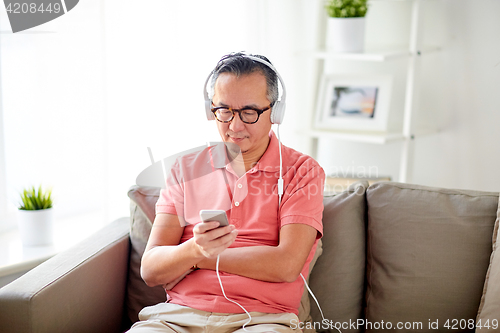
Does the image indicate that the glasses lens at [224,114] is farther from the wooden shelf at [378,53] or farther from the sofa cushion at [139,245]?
the wooden shelf at [378,53]

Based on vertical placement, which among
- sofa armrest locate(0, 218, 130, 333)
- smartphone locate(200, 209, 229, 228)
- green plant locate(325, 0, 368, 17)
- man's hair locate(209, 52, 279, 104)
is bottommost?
sofa armrest locate(0, 218, 130, 333)

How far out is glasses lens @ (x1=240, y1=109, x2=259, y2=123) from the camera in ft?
4.58

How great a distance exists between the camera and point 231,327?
131 cm

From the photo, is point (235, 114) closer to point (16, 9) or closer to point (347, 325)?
point (347, 325)

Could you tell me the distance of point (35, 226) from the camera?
1864 millimetres

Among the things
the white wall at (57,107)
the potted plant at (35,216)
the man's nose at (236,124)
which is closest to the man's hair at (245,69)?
the man's nose at (236,124)

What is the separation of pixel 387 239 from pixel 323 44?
1188 millimetres

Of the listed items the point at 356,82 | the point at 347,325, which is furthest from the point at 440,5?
the point at 347,325

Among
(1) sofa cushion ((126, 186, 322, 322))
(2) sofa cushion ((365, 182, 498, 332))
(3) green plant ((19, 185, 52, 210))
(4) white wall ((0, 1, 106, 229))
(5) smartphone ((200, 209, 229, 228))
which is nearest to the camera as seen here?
(5) smartphone ((200, 209, 229, 228))

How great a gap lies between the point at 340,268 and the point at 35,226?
3.78 ft

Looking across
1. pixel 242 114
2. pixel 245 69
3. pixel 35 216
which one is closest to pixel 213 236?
pixel 242 114

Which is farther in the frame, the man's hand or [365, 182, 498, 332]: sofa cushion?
[365, 182, 498, 332]: sofa cushion

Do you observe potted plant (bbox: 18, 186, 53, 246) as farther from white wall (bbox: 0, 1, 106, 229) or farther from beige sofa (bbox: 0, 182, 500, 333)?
beige sofa (bbox: 0, 182, 500, 333)

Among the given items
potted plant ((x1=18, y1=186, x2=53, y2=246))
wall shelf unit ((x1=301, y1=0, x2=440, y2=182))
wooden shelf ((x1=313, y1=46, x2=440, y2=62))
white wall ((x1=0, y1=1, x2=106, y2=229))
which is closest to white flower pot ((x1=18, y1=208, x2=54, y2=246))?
potted plant ((x1=18, y1=186, x2=53, y2=246))
